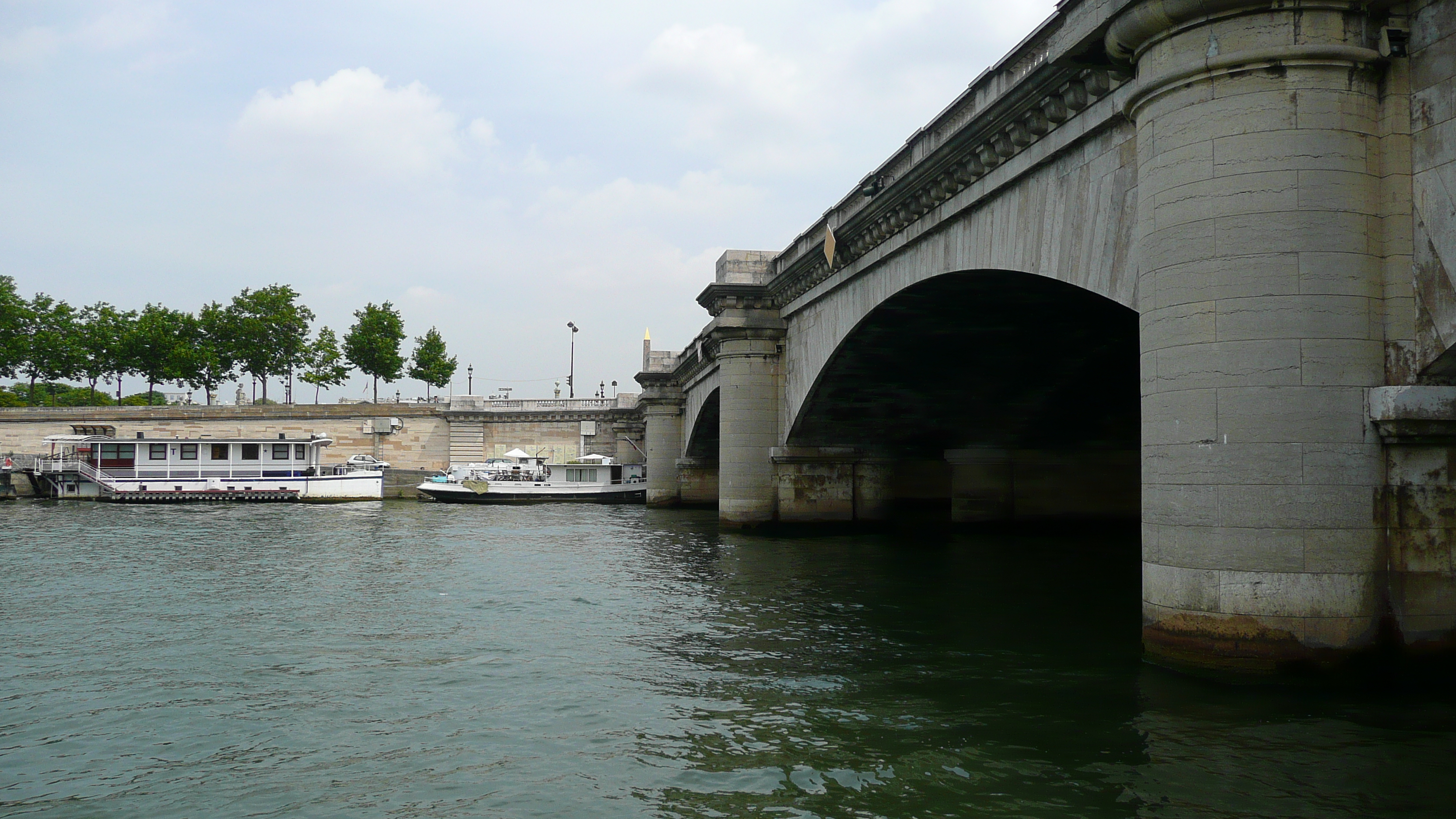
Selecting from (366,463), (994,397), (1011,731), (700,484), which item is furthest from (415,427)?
(1011,731)

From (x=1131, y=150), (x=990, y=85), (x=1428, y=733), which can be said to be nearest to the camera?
(x=1428, y=733)

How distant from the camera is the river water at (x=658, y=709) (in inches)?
296

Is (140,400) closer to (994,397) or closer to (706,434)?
(706,434)

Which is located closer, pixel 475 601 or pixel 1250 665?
pixel 1250 665

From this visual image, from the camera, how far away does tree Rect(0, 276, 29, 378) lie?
79.1 m

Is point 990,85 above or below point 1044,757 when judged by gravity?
above

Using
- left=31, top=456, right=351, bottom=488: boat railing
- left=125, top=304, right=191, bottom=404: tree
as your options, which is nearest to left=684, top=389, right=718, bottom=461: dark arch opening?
left=31, top=456, right=351, bottom=488: boat railing

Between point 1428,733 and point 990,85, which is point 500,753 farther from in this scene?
point 990,85

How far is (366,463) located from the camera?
222ft

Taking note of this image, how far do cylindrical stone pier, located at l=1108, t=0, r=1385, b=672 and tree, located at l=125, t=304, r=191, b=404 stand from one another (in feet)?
270

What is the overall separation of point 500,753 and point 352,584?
12523mm

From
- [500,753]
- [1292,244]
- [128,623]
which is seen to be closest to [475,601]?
[128,623]

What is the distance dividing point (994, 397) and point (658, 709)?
21.4 metres

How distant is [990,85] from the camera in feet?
48.1
